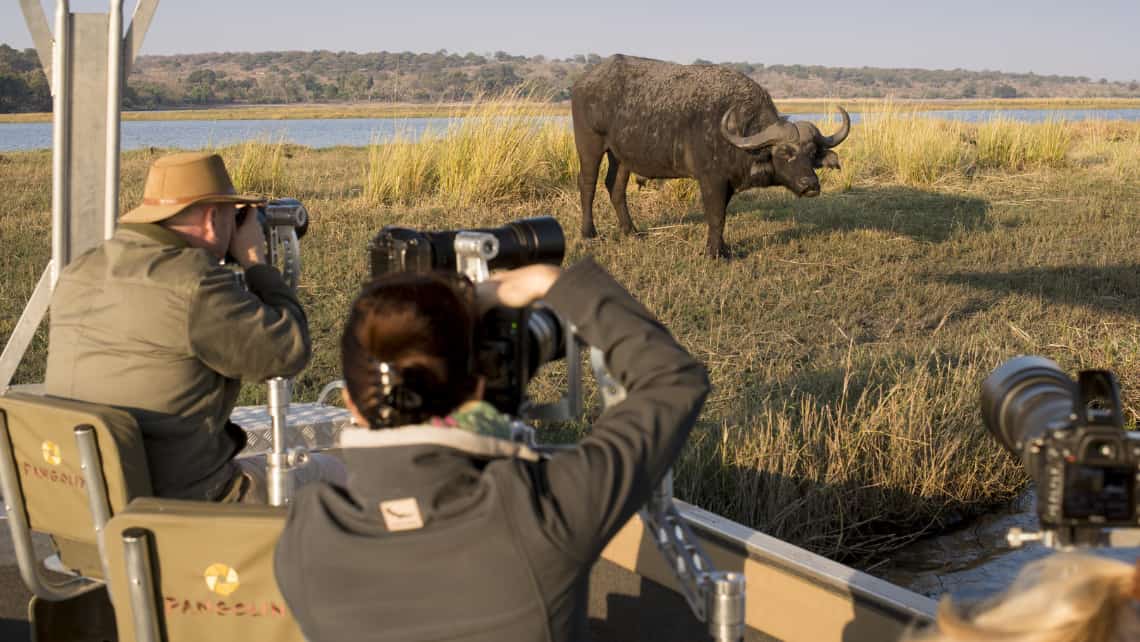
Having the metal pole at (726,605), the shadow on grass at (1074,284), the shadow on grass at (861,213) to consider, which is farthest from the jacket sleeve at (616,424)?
the shadow on grass at (861,213)

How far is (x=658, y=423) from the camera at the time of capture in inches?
78.4

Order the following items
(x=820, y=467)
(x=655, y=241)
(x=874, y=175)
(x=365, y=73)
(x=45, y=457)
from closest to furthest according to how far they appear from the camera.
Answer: (x=45, y=457) → (x=820, y=467) → (x=655, y=241) → (x=874, y=175) → (x=365, y=73)

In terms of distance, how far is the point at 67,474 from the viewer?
282 cm

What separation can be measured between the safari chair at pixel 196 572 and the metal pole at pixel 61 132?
2481mm

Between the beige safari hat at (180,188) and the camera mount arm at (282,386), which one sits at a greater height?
the beige safari hat at (180,188)

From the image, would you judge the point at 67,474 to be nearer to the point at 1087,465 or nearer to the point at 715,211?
the point at 1087,465

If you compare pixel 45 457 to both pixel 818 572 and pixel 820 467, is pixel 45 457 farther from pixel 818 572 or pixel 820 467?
pixel 820 467

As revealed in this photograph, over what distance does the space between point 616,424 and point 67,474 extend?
1433 millimetres

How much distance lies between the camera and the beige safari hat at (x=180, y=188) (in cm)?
341

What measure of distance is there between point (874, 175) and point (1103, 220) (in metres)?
4.71

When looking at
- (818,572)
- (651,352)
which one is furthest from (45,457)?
(818,572)

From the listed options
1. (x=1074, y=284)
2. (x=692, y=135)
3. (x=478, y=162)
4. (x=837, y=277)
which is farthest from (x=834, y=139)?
(x=478, y=162)

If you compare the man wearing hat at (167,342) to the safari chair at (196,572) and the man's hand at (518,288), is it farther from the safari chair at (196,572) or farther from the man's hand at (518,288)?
the man's hand at (518,288)

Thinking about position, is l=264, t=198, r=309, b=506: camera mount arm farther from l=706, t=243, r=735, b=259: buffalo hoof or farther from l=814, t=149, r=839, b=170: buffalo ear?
l=814, t=149, r=839, b=170: buffalo ear
